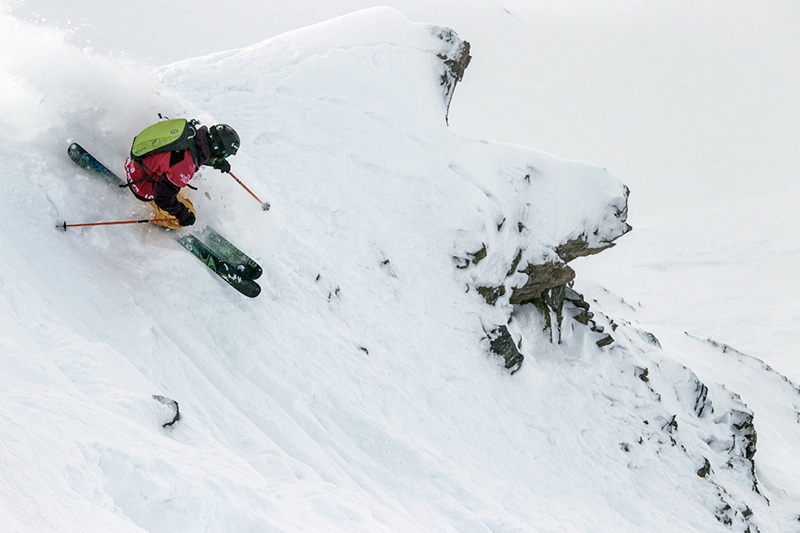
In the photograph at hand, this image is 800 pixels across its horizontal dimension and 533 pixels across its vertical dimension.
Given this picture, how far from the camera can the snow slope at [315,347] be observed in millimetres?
5707

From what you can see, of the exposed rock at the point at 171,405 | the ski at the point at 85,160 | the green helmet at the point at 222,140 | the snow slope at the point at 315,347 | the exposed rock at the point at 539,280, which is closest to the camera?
the snow slope at the point at 315,347

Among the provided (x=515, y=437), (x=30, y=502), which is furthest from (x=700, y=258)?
(x=30, y=502)

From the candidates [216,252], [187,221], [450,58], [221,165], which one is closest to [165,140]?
[221,165]

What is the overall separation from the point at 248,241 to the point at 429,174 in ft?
17.9

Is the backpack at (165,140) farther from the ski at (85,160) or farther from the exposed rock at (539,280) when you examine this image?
the exposed rock at (539,280)

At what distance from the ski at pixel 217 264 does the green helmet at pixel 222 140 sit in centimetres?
132

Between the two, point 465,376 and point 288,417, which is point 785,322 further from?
point 288,417

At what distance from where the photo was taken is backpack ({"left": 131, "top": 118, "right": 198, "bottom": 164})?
8031 mm

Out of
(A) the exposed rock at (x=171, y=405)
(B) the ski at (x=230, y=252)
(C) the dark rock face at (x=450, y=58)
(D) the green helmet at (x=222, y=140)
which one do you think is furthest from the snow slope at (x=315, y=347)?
(D) the green helmet at (x=222, y=140)

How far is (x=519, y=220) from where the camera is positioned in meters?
15.4

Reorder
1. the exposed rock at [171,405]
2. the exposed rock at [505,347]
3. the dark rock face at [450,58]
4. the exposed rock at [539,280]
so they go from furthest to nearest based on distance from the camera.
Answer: the dark rock face at [450,58] < the exposed rock at [539,280] < the exposed rock at [505,347] < the exposed rock at [171,405]

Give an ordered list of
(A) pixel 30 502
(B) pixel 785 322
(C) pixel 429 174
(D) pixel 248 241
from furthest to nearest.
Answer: (B) pixel 785 322 < (C) pixel 429 174 < (D) pixel 248 241 < (A) pixel 30 502

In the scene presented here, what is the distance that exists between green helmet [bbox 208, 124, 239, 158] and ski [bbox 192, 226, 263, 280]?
1314 millimetres

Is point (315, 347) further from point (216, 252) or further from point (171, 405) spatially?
point (171, 405)
